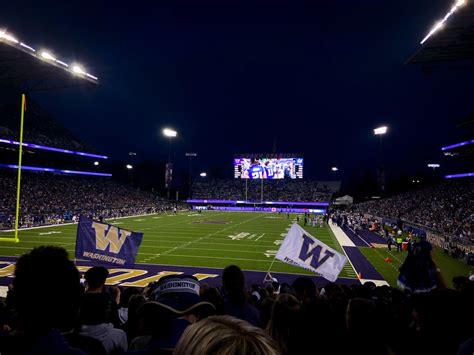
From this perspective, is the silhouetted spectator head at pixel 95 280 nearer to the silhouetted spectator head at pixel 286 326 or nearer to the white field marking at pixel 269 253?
the silhouetted spectator head at pixel 286 326

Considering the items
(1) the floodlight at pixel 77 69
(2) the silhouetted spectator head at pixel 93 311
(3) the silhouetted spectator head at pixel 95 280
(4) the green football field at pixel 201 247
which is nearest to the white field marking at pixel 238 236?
(4) the green football field at pixel 201 247

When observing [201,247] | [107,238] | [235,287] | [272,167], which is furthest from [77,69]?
[272,167]

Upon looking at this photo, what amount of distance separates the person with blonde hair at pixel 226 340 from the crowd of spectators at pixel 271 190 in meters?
78.1

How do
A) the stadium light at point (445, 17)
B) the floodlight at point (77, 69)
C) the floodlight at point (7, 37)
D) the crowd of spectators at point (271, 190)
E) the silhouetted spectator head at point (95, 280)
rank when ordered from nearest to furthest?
the silhouetted spectator head at point (95, 280) → the stadium light at point (445, 17) → the floodlight at point (7, 37) → the floodlight at point (77, 69) → the crowd of spectators at point (271, 190)

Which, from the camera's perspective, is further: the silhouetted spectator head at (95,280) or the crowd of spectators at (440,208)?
the crowd of spectators at (440,208)

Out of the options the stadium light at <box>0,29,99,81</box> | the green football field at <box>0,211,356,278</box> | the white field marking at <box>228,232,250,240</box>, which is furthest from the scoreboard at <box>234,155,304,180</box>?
the stadium light at <box>0,29,99,81</box>

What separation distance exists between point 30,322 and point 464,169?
2301 inches

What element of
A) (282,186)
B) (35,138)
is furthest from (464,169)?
(35,138)

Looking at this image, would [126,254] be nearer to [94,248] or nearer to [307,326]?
[94,248]

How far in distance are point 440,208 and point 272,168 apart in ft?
133

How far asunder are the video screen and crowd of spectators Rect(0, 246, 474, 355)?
6972 centimetres

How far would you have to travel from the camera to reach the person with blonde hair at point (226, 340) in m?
0.97

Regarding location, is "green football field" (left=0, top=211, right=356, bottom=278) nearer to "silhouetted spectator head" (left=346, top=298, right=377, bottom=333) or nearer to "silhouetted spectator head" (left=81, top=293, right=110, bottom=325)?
"silhouetted spectator head" (left=346, top=298, right=377, bottom=333)

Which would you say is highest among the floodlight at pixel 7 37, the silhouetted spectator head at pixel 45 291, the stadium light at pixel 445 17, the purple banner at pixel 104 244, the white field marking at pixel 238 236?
the stadium light at pixel 445 17
